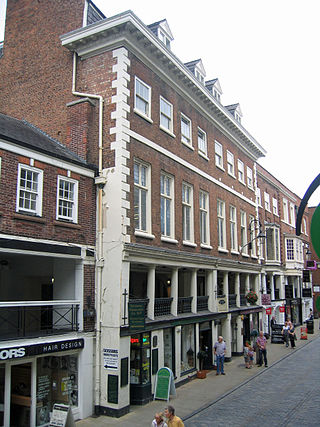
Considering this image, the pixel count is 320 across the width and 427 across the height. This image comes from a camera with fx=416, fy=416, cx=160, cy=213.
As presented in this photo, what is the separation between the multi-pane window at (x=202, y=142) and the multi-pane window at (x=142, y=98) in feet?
17.6

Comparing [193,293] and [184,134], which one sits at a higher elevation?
[184,134]

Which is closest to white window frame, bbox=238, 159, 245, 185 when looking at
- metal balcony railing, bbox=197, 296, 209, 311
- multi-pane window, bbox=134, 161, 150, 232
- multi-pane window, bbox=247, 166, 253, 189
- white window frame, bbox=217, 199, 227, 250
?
multi-pane window, bbox=247, 166, 253, 189

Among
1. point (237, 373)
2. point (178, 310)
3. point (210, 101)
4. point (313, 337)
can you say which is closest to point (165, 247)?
point (178, 310)

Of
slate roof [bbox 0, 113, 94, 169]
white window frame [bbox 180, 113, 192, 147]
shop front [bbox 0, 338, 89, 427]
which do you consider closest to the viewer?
shop front [bbox 0, 338, 89, 427]

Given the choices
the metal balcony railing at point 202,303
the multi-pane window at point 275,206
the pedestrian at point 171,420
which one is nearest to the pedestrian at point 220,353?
the metal balcony railing at point 202,303

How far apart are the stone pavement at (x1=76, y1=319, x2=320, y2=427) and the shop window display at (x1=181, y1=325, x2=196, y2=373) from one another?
68 centimetres

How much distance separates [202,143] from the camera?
21.9 metres

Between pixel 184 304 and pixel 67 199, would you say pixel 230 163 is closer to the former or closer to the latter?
pixel 184 304

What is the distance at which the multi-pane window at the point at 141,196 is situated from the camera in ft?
50.2

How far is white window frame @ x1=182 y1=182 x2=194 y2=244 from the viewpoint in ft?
62.8

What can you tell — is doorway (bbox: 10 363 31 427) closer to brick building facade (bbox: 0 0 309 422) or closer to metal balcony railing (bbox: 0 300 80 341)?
metal balcony railing (bbox: 0 300 80 341)

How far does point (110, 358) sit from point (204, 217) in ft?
33.2

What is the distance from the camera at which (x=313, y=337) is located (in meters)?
32.3

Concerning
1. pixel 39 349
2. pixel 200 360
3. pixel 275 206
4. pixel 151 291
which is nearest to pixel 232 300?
pixel 200 360
